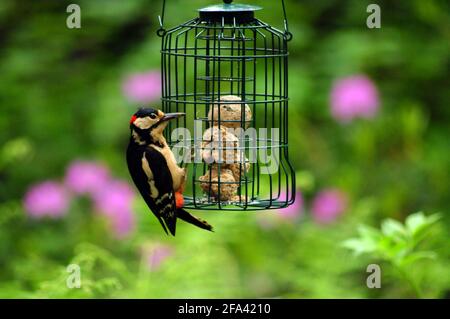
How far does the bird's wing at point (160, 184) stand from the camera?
3.98 m

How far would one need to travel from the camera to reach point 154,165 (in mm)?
4000

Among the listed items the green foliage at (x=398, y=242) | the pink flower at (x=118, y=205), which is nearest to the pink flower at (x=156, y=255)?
the pink flower at (x=118, y=205)

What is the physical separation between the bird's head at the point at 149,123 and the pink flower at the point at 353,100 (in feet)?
8.37

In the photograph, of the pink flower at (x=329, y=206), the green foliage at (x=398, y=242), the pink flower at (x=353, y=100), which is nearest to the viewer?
the green foliage at (x=398, y=242)

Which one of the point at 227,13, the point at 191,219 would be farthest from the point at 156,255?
the point at 227,13

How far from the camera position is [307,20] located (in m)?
7.22

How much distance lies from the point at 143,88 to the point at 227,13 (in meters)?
2.67

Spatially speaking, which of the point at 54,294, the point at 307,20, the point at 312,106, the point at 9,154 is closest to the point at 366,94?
the point at 312,106

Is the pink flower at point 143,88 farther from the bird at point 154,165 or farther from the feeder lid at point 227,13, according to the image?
the feeder lid at point 227,13

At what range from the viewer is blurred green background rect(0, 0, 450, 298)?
5.43m

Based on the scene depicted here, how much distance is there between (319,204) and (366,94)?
38.1 inches

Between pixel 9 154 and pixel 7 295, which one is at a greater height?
pixel 9 154

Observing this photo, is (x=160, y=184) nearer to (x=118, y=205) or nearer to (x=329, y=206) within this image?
(x=118, y=205)
